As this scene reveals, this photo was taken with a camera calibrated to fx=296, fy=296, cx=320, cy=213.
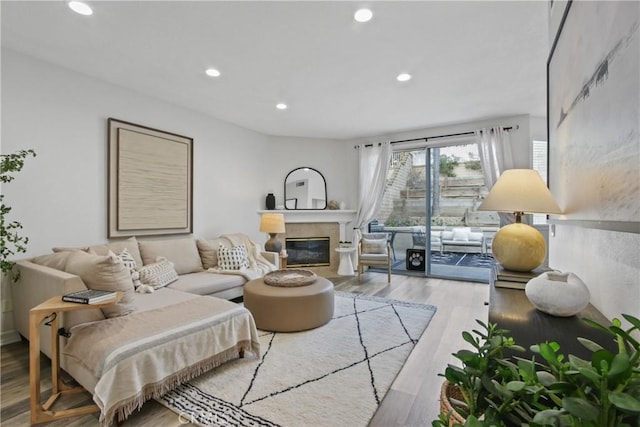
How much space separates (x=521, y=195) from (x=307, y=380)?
5.76ft

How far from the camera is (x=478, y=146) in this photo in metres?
4.64

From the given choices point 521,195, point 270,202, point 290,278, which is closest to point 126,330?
point 290,278

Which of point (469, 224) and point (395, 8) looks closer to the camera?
point (395, 8)

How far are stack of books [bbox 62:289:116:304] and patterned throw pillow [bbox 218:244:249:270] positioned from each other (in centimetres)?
192

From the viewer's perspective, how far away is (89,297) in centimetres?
176

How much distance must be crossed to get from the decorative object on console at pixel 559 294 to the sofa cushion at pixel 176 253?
347 centimetres

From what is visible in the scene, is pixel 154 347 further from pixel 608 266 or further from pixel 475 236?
pixel 475 236

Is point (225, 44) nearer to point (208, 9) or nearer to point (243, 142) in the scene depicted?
point (208, 9)

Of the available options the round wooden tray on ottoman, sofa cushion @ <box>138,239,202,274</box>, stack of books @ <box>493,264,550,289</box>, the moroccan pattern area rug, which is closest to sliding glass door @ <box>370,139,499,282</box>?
the moroccan pattern area rug

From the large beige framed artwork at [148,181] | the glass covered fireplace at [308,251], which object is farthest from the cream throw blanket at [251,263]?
the glass covered fireplace at [308,251]

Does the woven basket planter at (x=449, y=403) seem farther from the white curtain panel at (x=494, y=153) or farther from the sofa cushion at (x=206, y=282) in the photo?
the white curtain panel at (x=494, y=153)

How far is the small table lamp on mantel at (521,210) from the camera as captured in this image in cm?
146

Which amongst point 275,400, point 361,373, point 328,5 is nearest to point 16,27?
point 328,5

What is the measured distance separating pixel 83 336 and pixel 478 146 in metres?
5.17
